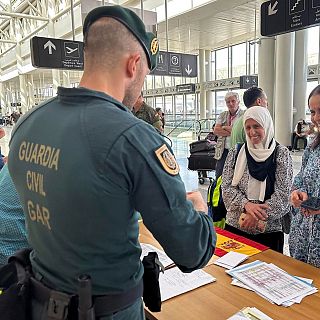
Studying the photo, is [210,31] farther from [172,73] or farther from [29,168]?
[29,168]

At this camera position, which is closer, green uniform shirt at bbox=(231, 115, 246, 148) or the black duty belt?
the black duty belt

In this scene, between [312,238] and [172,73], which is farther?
[172,73]

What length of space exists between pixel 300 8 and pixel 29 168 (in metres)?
3.07

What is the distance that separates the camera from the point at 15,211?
1335mm

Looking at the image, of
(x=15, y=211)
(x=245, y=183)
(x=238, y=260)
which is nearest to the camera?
(x=15, y=211)

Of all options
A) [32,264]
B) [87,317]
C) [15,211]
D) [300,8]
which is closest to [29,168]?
[32,264]

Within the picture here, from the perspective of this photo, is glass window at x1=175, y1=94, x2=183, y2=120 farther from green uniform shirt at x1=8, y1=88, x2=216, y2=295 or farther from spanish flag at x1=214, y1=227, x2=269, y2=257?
green uniform shirt at x1=8, y1=88, x2=216, y2=295

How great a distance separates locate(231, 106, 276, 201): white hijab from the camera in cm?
202

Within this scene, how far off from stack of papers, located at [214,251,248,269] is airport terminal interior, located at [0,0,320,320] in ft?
0.11

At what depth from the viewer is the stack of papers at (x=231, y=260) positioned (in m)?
1.54

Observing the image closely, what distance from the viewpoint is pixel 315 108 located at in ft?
6.09

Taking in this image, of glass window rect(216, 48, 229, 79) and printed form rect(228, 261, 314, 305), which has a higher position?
glass window rect(216, 48, 229, 79)

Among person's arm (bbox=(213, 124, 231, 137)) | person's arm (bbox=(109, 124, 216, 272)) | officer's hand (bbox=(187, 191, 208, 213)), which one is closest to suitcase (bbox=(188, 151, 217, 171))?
person's arm (bbox=(213, 124, 231, 137))

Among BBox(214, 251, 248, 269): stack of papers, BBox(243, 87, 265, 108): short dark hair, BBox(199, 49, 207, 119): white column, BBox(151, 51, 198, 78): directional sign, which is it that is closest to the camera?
BBox(214, 251, 248, 269): stack of papers
